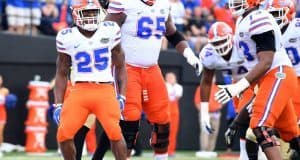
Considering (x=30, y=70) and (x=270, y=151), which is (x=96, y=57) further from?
(x=30, y=70)

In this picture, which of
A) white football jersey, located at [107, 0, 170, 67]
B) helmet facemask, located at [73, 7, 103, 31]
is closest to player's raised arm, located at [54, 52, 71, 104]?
helmet facemask, located at [73, 7, 103, 31]

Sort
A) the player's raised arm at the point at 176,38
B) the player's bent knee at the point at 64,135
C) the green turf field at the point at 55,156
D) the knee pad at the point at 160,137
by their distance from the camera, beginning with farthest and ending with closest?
the green turf field at the point at 55,156 < the player's raised arm at the point at 176,38 < the knee pad at the point at 160,137 < the player's bent knee at the point at 64,135

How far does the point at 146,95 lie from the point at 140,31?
621 millimetres

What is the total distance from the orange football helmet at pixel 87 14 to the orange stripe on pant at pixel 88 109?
0.52 m

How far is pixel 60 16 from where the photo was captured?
15484mm

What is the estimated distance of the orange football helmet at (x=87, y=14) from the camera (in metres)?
7.81

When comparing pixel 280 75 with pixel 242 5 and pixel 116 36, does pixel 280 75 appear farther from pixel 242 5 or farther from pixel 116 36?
pixel 116 36

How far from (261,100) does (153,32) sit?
4.45 ft

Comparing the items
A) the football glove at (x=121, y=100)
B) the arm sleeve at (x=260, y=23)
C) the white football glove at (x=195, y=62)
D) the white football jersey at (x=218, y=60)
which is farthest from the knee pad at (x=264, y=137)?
the football glove at (x=121, y=100)

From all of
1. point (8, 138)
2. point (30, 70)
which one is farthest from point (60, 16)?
point (8, 138)

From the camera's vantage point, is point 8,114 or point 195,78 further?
point 195,78

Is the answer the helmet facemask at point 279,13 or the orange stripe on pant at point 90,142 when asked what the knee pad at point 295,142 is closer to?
the helmet facemask at point 279,13

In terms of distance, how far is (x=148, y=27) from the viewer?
28.1ft

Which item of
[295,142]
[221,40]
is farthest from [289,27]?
[295,142]
